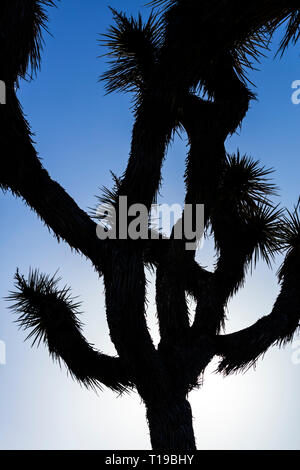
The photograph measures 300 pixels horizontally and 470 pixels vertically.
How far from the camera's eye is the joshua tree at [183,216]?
4.56m

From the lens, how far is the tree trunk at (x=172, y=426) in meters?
4.57

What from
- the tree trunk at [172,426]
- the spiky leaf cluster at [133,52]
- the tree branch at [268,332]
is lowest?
the tree trunk at [172,426]

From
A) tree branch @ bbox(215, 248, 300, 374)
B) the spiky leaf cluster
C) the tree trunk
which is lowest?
the tree trunk

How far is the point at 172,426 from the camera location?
464 cm

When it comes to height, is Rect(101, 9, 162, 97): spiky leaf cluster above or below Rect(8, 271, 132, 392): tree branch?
above

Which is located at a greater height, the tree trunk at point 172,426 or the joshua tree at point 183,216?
the joshua tree at point 183,216

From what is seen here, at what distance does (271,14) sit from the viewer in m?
4.33

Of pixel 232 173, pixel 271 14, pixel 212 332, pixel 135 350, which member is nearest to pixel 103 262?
pixel 135 350

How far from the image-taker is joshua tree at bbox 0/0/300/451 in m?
4.56

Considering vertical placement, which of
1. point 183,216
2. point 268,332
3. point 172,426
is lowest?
point 172,426

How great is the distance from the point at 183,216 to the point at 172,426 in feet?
5.86

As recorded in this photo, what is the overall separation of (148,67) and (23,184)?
6.81 ft

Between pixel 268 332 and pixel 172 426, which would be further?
pixel 268 332

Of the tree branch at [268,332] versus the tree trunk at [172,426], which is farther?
the tree branch at [268,332]
